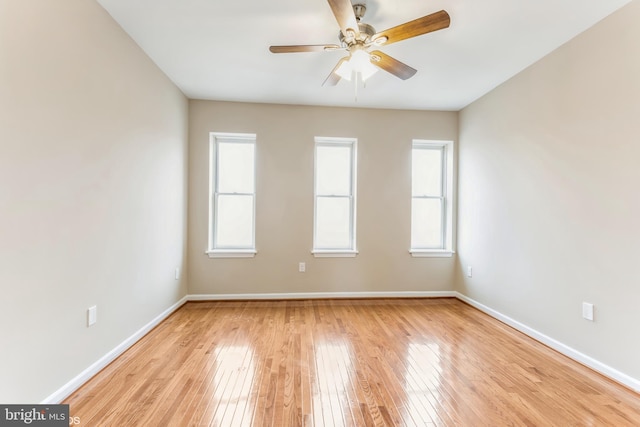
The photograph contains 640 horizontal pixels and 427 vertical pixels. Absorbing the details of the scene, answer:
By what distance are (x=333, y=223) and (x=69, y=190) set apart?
2855 millimetres

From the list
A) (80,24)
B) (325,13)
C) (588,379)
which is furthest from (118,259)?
(588,379)

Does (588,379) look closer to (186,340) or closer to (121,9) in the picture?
(186,340)

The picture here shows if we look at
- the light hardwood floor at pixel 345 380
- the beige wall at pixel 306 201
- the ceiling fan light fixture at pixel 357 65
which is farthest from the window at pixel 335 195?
the ceiling fan light fixture at pixel 357 65

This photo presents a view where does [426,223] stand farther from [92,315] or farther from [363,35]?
[92,315]

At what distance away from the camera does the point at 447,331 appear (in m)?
2.77

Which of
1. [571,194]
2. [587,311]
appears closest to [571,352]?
[587,311]

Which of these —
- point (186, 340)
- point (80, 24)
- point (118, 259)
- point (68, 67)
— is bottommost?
point (186, 340)

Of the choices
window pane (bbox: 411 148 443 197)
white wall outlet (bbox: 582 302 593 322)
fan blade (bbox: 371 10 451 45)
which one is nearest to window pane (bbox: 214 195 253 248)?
window pane (bbox: 411 148 443 197)

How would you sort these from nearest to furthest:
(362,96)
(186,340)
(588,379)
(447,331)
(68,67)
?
1. (68,67)
2. (588,379)
3. (186,340)
4. (447,331)
5. (362,96)

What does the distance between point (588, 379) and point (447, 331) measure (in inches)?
40.6

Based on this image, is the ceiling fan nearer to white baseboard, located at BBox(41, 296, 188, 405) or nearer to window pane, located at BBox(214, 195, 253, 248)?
window pane, located at BBox(214, 195, 253, 248)

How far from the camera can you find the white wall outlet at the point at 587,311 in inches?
83.9

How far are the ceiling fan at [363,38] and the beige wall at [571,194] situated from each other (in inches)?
56.0

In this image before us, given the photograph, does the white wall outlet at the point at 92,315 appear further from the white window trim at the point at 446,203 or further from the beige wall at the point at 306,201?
the white window trim at the point at 446,203
